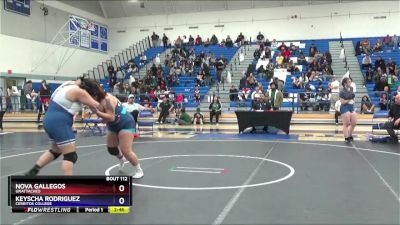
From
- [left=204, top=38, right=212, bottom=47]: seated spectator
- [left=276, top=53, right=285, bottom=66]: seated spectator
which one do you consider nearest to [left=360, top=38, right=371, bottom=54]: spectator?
[left=276, top=53, right=285, bottom=66]: seated spectator

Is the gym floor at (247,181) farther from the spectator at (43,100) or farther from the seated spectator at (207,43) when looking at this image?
the seated spectator at (207,43)

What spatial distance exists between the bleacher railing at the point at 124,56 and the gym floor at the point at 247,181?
22.6 meters

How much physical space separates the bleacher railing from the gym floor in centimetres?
2256

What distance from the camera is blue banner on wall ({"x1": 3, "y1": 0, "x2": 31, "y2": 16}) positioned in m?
25.2

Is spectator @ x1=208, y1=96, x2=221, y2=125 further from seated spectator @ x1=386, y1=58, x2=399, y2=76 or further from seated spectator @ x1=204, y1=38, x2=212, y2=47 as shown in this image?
seated spectator @ x1=204, y1=38, x2=212, y2=47

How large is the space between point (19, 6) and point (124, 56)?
10.2 m

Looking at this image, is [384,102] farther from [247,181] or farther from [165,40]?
[165,40]

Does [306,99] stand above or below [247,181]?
above

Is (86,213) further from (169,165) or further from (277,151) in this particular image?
(277,151)

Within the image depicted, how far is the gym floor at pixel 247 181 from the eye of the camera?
454cm

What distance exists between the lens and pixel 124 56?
34844 millimetres

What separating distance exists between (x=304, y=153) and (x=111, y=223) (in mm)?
5958

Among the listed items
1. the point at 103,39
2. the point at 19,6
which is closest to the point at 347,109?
the point at 19,6
